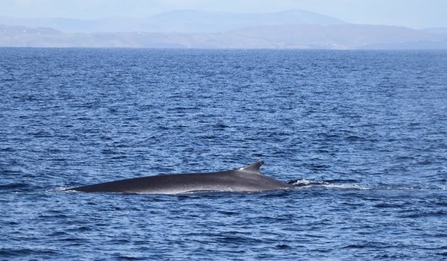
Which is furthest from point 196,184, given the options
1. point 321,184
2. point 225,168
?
point 225,168

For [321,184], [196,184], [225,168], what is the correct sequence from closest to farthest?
1. [196,184]
2. [321,184]
3. [225,168]

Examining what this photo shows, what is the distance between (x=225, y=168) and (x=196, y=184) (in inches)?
321

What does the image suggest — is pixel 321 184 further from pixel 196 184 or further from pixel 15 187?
pixel 15 187

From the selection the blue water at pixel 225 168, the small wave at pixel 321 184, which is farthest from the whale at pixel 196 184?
the small wave at pixel 321 184

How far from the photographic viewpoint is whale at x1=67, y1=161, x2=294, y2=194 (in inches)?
987

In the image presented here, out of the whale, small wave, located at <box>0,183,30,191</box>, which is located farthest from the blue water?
the whale

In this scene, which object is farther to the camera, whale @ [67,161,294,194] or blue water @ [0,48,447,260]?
whale @ [67,161,294,194]

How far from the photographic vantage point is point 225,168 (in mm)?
33312

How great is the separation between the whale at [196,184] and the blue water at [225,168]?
0.40 metres

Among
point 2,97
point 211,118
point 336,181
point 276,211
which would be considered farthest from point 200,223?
point 2,97

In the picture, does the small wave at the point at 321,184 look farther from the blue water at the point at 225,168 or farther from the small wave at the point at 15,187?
the small wave at the point at 15,187

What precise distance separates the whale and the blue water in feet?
1.31

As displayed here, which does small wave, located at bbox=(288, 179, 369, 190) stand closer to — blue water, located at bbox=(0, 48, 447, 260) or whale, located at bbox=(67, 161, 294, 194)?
blue water, located at bbox=(0, 48, 447, 260)

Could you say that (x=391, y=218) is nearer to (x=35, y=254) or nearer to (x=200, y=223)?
(x=200, y=223)
